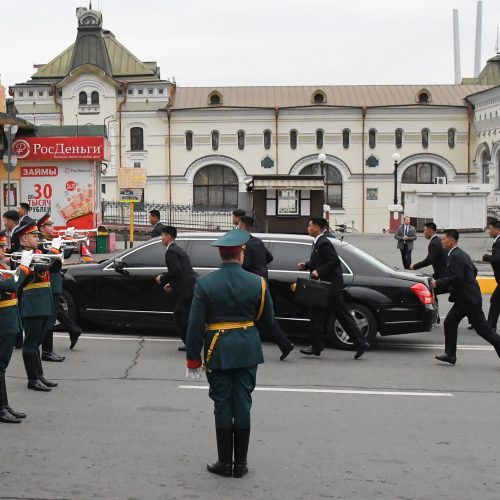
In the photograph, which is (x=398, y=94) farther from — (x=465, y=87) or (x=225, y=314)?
(x=225, y=314)

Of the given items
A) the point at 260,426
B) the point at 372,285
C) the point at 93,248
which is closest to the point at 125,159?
the point at 93,248

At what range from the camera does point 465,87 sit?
6022cm

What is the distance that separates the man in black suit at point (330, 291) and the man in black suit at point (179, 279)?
1.45 metres

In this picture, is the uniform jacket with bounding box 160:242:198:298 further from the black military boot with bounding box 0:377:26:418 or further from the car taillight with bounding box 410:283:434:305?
the black military boot with bounding box 0:377:26:418

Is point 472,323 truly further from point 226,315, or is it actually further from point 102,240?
point 102,240

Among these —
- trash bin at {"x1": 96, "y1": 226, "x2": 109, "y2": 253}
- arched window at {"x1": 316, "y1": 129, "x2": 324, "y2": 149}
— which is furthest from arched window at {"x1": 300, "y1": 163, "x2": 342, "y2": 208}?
trash bin at {"x1": 96, "y1": 226, "x2": 109, "y2": 253}

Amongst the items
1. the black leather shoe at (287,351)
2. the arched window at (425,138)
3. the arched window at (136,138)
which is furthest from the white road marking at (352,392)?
the arched window at (425,138)

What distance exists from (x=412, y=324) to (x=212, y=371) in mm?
6182

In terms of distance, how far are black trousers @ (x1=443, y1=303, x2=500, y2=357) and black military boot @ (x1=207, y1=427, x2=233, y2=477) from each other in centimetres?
517

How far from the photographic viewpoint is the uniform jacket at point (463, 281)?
10867 mm

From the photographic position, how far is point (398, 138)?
191 feet

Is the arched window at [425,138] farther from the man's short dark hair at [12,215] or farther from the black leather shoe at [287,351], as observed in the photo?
the black leather shoe at [287,351]

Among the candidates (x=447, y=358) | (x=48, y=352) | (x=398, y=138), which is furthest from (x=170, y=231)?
(x=398, y=138)

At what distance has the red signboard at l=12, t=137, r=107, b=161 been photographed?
27.0 meters
